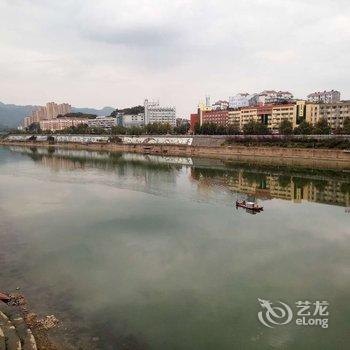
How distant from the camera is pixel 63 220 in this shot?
1902 centimetres

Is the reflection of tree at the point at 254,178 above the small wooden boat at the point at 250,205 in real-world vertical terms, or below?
below

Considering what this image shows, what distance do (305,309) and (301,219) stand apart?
9.90 meters

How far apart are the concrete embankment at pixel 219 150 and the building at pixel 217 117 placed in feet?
Answer: 54.8

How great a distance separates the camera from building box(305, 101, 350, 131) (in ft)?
198

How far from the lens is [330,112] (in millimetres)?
61531

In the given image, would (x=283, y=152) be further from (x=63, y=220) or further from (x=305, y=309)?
(x=305, y=309)

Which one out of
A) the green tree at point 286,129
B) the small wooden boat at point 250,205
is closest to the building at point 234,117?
the green tree at point 286,129

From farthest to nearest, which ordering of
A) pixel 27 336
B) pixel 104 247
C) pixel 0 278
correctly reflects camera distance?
pixel 104 247
pixel 0 278
pixel 27 336

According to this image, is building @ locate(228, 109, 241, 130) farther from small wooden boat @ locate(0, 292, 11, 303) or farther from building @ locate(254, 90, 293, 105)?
small wooden boat @ locate(0, 292, 11, 303)

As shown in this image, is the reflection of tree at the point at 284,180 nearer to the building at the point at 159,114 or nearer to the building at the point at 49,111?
the building at the point at 159,114

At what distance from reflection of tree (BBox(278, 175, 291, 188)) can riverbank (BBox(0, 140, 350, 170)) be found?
6.85 m

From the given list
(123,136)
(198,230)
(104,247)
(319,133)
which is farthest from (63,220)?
(123,136)

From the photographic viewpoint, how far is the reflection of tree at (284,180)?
30453 millimetres

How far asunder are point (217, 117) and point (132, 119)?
140ft
